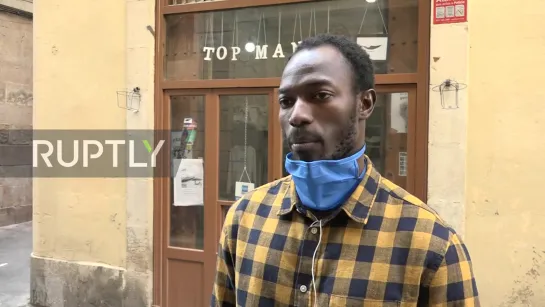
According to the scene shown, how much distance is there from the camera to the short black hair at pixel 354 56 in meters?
1.33

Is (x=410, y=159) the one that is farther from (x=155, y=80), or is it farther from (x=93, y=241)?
(x=93, y=241)

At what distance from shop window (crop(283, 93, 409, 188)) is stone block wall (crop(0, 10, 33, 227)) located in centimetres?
777

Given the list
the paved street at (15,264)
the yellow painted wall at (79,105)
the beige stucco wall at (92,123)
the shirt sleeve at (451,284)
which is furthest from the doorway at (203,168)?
the shirt sleeve at (451,284)

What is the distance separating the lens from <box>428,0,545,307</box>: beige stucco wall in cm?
379

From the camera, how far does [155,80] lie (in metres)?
5.18

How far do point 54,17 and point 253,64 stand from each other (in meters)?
2.51

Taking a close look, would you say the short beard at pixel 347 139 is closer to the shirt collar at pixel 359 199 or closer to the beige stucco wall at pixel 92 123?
the shirt collar at pixel 359 199

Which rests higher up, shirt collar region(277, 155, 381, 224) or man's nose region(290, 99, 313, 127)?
man's nose region(290, 99, 313, 127)

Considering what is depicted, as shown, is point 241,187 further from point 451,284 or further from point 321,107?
point 451,284

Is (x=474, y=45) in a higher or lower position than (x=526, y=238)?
higher

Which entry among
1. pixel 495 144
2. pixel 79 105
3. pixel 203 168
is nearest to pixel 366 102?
pixel 495 144

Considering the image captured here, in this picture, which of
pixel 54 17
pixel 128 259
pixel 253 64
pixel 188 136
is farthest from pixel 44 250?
pixel 253 64

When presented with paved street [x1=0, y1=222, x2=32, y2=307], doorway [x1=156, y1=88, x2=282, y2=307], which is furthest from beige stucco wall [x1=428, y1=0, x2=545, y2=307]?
paved street [x1=0, y1=222, x2=32, y2=307]

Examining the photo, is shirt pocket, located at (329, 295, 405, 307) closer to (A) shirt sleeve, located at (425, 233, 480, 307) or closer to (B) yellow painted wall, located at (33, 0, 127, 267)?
(A) shirt sleeve, located at (425, 233, 480, 307)
